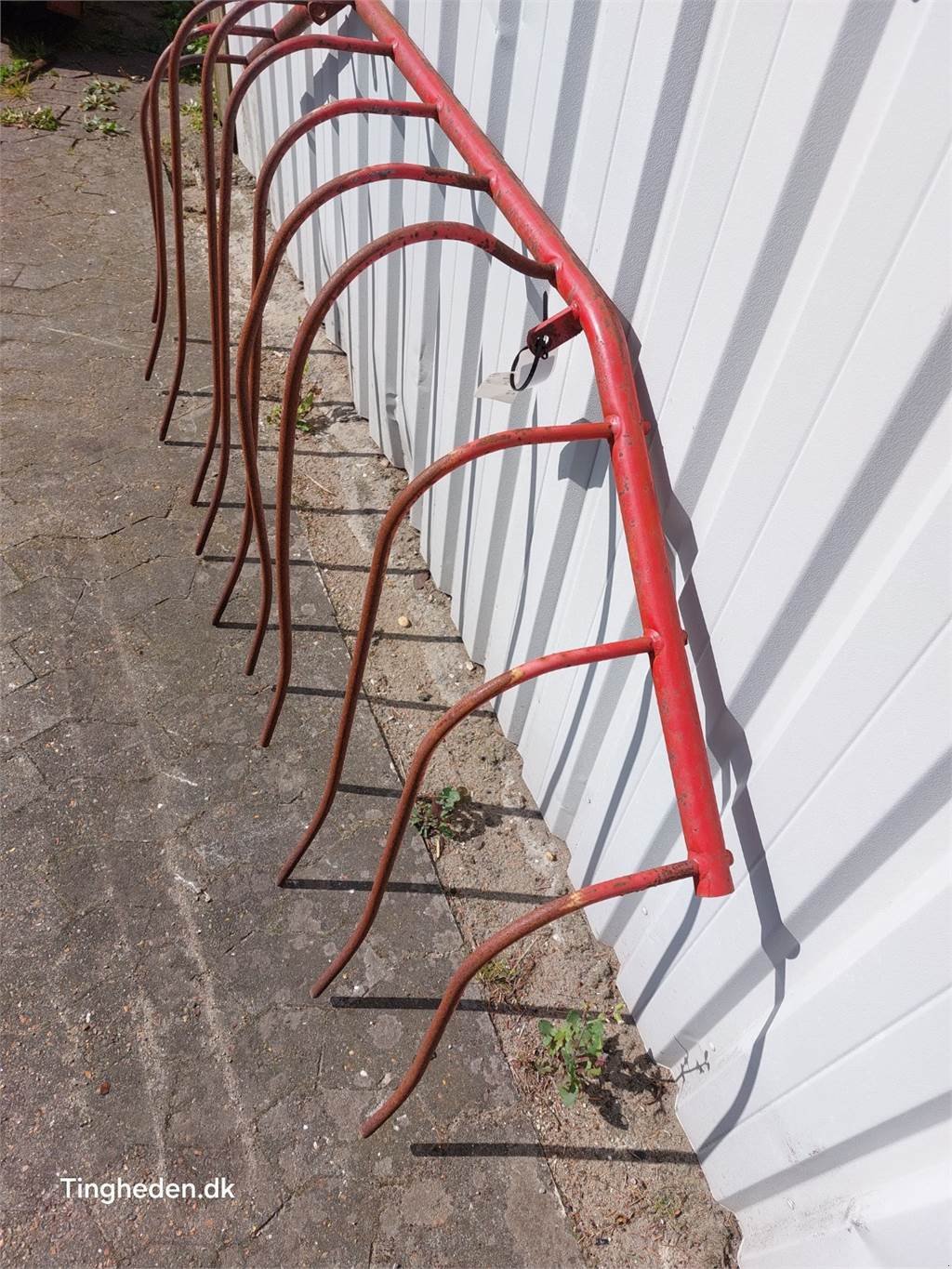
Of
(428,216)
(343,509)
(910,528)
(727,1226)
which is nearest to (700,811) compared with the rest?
(910,528)

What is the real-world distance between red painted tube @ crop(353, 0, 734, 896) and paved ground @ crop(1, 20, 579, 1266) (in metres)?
0.99

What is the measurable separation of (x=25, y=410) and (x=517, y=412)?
204 cm

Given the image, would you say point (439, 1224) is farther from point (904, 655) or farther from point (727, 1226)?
point (904, 655)

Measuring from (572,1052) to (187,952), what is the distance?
878 millimetres

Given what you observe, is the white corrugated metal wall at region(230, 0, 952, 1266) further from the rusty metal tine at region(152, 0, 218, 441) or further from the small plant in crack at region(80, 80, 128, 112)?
the small plant in crack at region(80, 80, 128, 112)

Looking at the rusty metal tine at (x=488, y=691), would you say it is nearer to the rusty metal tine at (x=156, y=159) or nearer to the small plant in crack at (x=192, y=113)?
the rusty metal tine at (x=156, y=159)

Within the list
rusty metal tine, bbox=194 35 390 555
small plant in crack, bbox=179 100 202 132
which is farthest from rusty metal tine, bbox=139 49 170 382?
small plant in crack, bbox=179 100 202 132

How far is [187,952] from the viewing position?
190 cm

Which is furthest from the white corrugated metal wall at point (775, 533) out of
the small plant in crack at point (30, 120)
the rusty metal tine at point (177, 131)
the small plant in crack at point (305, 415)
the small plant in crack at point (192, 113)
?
the small plant in crack at point (30, 120)

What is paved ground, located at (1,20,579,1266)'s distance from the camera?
1.62 m

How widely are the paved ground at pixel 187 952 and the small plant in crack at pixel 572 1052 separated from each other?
0.10m

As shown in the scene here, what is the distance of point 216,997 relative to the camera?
6.07 ft

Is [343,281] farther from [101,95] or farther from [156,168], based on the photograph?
[101,95]

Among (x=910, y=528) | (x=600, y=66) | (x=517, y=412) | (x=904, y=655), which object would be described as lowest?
(x=517, y=412)
